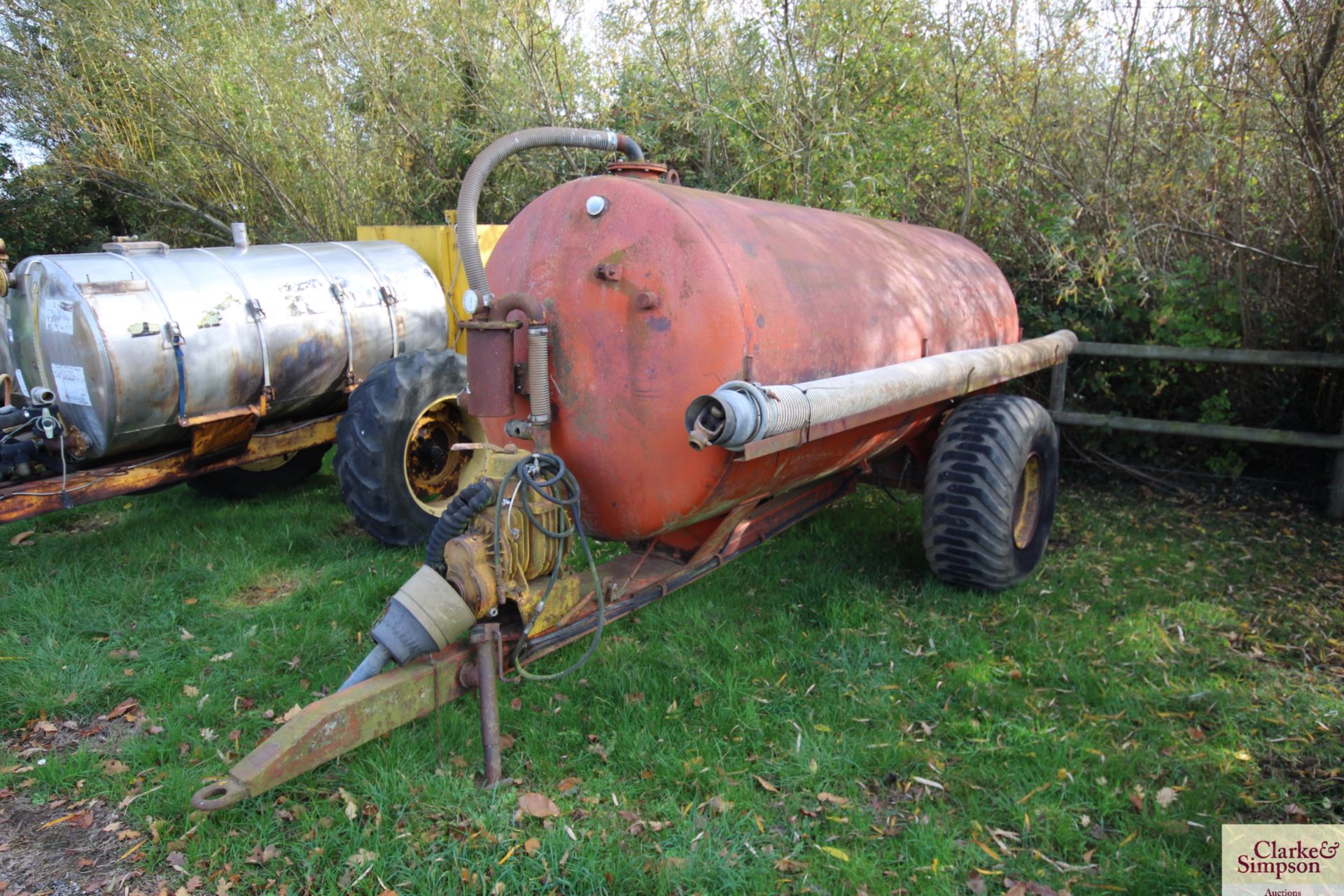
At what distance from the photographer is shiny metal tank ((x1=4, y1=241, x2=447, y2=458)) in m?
4.36

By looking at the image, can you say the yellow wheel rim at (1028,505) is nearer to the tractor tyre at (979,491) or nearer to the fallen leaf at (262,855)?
the tractor tyre at (979,491)

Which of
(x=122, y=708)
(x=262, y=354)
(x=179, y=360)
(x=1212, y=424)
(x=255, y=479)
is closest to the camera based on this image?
A: (x=122, y=708)

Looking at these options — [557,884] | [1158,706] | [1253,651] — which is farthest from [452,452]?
[1253,651]

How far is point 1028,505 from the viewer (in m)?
4.77

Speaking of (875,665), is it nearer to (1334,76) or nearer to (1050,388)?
(1050,388)

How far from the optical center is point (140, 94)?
977 cm

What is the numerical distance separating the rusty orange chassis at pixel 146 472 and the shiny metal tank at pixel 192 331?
0.34 ft

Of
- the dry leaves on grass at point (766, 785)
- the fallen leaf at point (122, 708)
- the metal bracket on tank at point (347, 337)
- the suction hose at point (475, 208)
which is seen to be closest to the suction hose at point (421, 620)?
the suction hose at point (475, 208)

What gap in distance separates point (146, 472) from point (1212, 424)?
6694 millimetres

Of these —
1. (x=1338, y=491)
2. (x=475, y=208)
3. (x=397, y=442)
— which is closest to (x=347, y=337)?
(x=397, y=442)

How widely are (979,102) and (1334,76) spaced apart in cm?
222

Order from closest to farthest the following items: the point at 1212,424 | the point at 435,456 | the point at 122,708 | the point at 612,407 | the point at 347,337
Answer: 1. the point at 612,407
2. the point at 122,708
3. the point at 435,456
4. the point at 347,337
5. the point at 1212,424

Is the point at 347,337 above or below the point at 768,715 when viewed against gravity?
above

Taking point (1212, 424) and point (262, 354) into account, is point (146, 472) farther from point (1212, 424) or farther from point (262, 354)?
point (1212, 424)
